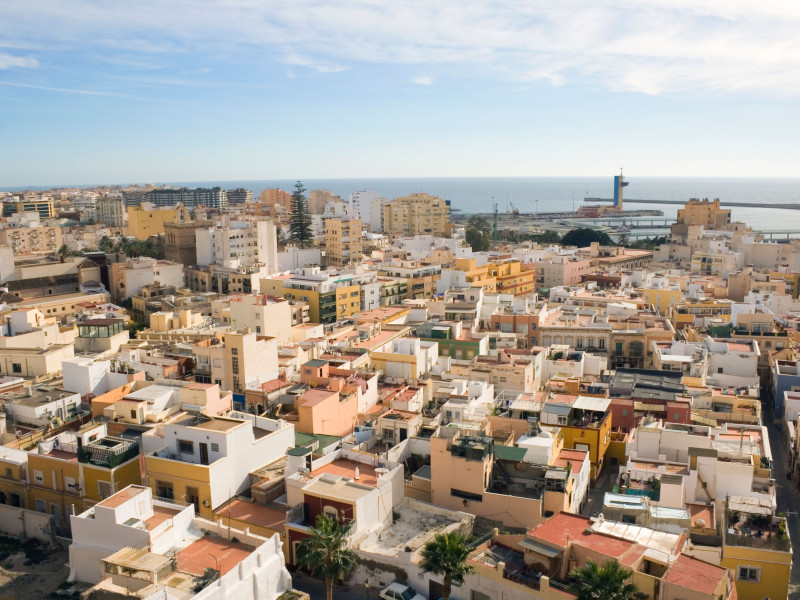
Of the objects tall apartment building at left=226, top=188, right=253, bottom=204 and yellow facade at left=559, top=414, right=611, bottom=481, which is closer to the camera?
yellow facade at left=559, top=414, right=611, bottom=481

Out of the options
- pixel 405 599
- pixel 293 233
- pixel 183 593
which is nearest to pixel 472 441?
pixel 405 599

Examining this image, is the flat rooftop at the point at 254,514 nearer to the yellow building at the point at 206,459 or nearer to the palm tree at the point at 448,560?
the yellow building at the point at 206,459

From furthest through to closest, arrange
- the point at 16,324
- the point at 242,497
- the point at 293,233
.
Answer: the point at 293,233 < the point at 16,324 < the point at 242,497

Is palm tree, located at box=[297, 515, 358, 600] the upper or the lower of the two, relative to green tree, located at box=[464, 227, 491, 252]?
lower

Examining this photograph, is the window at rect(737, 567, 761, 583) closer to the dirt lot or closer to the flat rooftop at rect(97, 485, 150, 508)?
the flat rooftop at rect(97, 485, 150, 508)

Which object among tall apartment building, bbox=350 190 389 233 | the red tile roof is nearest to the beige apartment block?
tall apartment building, bbox=350 190 389 233

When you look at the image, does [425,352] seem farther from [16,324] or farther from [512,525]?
[16,324]
